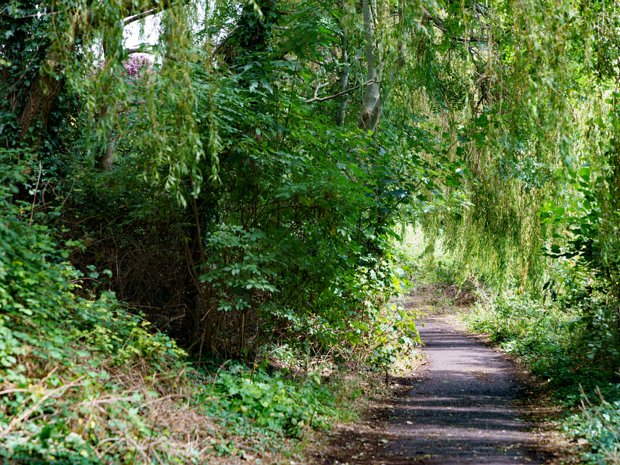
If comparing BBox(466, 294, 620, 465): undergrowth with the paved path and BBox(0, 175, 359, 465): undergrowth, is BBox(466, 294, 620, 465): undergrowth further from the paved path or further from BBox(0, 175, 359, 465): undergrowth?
BBox(0, 175, 359, 465): undergrowth

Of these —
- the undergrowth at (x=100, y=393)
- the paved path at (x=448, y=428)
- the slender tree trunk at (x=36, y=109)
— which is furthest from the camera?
the slender tree trunk at (x=36, y=109)

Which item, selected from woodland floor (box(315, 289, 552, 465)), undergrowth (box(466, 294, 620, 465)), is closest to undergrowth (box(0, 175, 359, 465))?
woodland floor (box(315, 289, 552, 465))

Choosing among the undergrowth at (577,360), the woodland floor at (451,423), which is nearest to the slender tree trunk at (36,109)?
the woodland floor at (451,423)

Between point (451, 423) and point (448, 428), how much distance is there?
1.01ft

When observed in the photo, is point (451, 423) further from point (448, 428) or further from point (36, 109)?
point (36, 109)

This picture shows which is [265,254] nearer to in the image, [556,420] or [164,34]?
[164,34]

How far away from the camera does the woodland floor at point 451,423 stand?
5793mm

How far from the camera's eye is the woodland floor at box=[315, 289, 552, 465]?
5793 mm

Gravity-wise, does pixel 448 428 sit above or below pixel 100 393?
below

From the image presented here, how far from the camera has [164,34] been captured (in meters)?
4.82

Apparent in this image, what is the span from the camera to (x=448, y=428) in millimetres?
6984

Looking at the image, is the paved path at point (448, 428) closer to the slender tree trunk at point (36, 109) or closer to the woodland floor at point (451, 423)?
the woodland floor at point (451, 423)

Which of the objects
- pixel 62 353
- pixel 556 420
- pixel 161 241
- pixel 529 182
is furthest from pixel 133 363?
pixel 529 182

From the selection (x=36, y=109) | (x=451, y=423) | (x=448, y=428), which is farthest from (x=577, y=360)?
(x=36, y=109)
